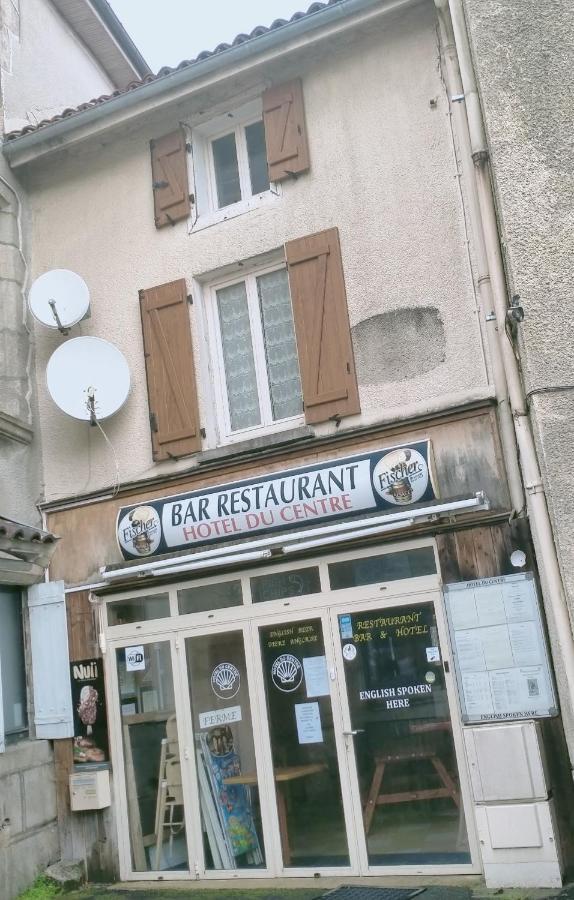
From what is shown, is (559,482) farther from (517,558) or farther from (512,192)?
(512,192)

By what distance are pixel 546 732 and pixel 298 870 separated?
8.16 ft

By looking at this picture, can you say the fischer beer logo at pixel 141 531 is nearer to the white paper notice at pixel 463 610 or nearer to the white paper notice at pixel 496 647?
the white paper notice at pixel 463 610

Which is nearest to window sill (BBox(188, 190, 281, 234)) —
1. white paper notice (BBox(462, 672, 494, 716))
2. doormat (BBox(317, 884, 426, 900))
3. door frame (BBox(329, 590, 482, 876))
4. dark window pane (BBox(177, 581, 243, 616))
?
dark window pane (BBox(177, 581, 243, 616))

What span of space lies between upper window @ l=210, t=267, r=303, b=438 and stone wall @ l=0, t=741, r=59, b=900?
11.6 feet

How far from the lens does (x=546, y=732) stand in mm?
7348

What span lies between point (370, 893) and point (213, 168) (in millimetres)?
6938

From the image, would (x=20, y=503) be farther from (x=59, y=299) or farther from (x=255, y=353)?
(x=255, y=353)

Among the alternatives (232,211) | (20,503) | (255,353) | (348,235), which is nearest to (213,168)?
(232,211)

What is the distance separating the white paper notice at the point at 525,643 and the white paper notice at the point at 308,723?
1862 millimetres


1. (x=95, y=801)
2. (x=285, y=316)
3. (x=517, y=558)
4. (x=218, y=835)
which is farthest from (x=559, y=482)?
(x=95, y=801)

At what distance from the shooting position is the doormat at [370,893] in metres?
7.15

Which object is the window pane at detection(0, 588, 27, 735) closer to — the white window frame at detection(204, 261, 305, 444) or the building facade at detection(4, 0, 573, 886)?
the building facade at detection(4, 0, 573, 886)

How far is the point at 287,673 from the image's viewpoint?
28.0ft

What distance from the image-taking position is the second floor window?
31.8 ft
